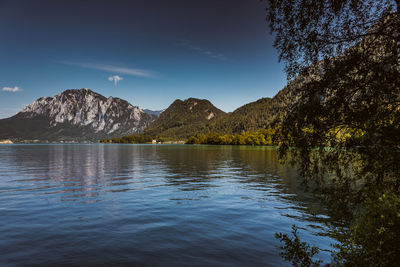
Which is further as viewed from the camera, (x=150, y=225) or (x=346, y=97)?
(x=150, y=225)

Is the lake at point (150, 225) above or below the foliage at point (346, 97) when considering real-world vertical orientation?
below

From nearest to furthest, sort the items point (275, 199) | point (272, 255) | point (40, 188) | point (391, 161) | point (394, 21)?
point (391, 161) < point (394, 21) < point (272, 255) < point (275, 199) < point (40, 188)

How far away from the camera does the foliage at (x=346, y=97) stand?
962 cm

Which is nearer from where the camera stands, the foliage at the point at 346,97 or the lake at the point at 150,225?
the foliage at the point at 346,97

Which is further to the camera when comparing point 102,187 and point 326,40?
point 102,187

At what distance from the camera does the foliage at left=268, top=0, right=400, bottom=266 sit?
9.62 m

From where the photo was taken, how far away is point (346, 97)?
454 inches

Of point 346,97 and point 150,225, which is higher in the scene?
point 346,97

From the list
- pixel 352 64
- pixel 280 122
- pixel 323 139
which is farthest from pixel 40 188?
pixel 352 64

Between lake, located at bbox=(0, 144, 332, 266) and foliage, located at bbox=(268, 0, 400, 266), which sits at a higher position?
foliage, located at bbox=(268, 0, 400, 266)

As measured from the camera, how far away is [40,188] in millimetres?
28594

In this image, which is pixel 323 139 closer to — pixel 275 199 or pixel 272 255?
pixel 272 255

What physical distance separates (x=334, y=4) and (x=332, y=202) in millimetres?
9169

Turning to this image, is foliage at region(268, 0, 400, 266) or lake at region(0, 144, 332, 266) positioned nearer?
foliage at region(268, 0, 400, 266)
